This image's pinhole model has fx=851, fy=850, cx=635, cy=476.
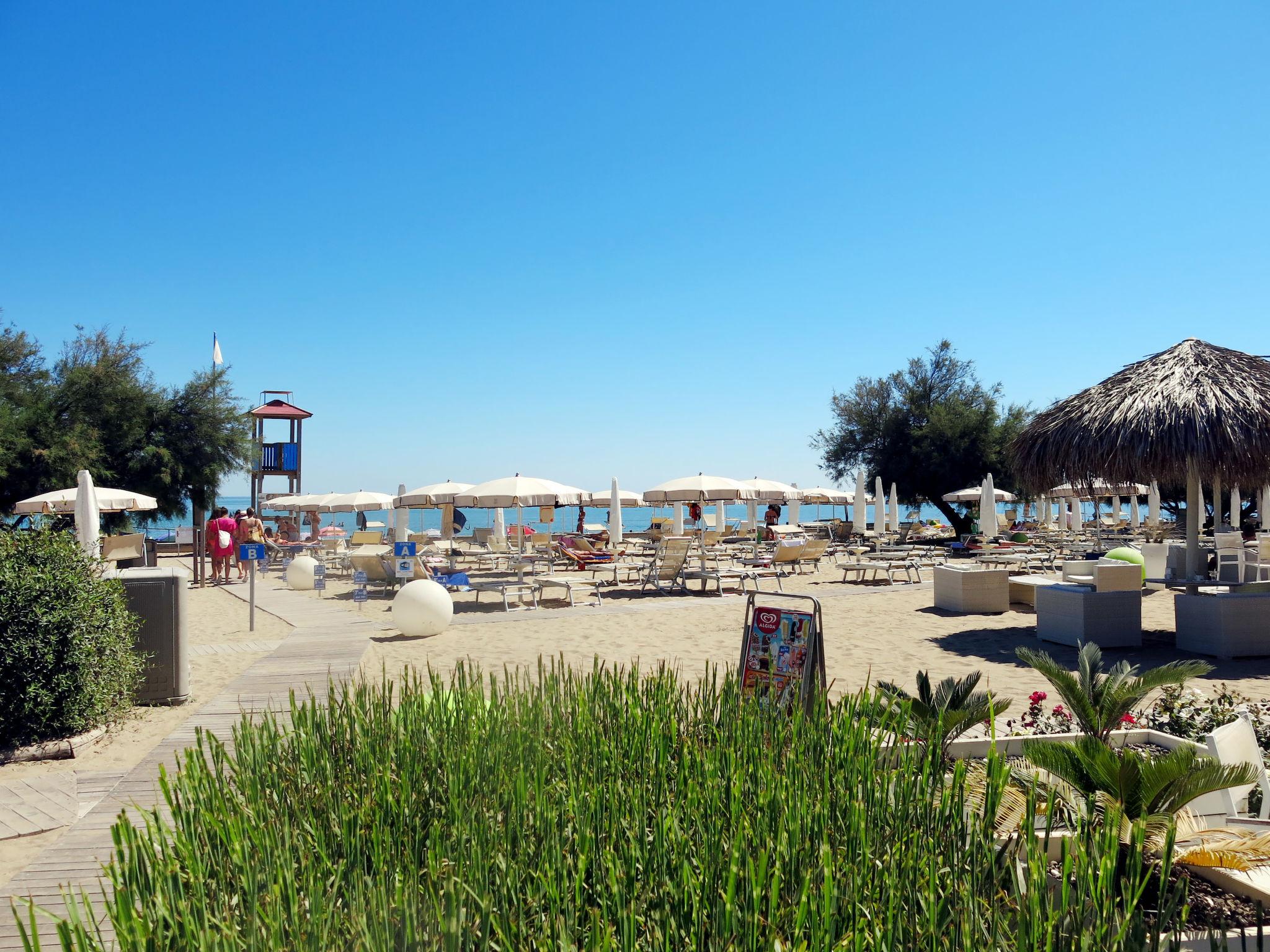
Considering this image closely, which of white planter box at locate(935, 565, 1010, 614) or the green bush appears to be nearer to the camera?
the green bush

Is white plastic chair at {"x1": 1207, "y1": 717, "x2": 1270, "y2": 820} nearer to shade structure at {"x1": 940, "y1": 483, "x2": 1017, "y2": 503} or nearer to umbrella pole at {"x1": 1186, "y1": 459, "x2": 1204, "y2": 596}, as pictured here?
umbrella pole at {"x1": 1186, "y1": 459, "x2": 1204, "y2": 596}

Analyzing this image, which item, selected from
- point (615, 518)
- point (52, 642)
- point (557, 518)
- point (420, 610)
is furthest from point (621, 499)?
point (557, 518)

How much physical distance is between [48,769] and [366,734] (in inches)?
130

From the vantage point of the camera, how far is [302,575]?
15.7 meters

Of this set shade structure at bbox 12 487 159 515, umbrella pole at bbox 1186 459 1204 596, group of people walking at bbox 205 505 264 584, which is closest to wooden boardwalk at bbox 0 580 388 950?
group of people walking at bbox 205 505 264 584

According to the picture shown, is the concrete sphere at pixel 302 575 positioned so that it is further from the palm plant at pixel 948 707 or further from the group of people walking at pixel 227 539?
the palm plant at pixel 948 707

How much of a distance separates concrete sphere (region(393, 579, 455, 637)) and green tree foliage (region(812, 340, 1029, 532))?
21947mm

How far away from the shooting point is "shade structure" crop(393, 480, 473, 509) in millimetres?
19453

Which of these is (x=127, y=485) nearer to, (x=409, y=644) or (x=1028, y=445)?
(x=409, y=644)

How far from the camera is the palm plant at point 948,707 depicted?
150 inches

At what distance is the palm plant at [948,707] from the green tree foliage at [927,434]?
81.5 ft

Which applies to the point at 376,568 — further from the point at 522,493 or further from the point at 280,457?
the point at 280,457

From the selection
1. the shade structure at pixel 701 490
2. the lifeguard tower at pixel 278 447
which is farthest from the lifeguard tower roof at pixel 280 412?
the shade structure at pixel 701 490

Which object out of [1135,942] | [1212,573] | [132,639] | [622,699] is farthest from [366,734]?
[1212,573]
